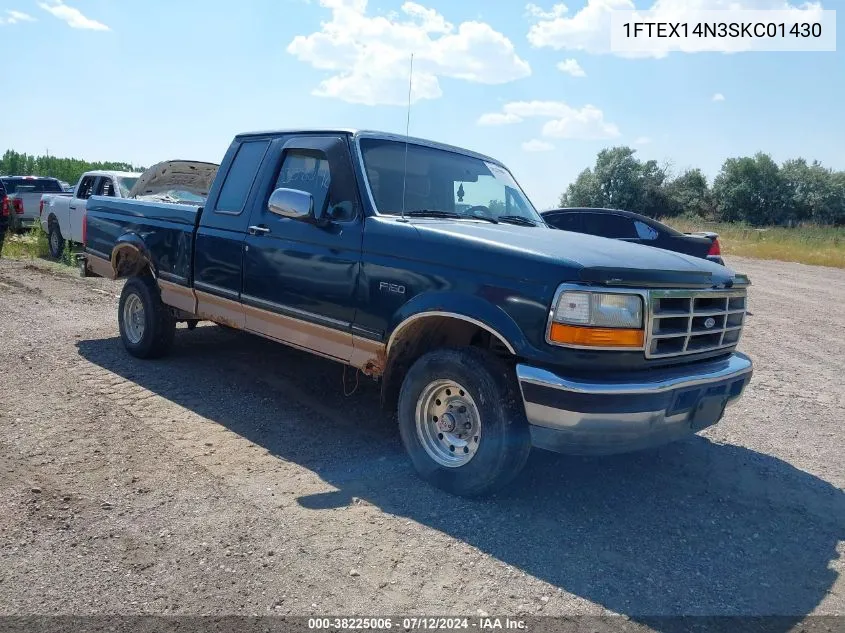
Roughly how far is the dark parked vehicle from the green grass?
1534 cm

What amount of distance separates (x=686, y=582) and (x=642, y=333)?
1.19 m

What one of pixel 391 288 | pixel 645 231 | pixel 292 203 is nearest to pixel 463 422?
pixel 391 288

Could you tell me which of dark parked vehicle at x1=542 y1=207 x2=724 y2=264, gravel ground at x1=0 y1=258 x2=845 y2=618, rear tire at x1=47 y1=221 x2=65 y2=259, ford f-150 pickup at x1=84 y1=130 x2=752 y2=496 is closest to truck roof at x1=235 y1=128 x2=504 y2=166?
ford f-150 pickup at x1=84 y1=130 x2=752 y2=496

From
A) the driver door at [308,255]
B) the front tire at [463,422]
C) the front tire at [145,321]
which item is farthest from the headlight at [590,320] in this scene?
the front tire at [145,321]

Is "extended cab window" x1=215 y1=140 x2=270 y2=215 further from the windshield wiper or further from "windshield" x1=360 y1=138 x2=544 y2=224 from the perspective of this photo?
the windshield wiper

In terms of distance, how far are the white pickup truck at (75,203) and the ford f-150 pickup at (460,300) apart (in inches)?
315

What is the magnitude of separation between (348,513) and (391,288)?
1.32m

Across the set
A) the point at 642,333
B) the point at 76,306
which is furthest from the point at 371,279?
the point at 76,306

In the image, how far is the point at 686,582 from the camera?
10.5 ft

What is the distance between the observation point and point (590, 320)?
11.3ft

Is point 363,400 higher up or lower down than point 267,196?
lower down

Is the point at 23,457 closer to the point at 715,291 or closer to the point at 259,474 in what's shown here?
the point at 259,474

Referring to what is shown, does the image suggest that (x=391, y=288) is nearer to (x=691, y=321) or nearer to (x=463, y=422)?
(x=463, y=422)

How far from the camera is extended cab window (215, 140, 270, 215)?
5383 millimetres
